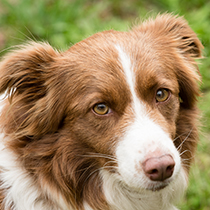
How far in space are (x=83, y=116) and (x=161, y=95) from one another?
83 centimetres

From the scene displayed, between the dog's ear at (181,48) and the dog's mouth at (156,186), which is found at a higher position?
the dog's ear at (181,48)

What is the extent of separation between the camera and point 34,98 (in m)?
3.88

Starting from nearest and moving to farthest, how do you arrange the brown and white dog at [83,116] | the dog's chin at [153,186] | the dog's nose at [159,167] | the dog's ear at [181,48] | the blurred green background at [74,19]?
the dog's nose at [159,167] < the dog's chin at [153,186] < the brown and white dog at [83,116] < the dog's ear at [181,48] < the blurred green background at [74,19]

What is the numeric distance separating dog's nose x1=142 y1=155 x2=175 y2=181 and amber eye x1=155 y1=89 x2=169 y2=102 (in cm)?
72

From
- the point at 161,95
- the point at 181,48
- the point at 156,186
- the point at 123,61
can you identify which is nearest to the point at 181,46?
the point at 181,48

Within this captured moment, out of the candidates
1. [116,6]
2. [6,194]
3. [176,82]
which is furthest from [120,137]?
[116,6]

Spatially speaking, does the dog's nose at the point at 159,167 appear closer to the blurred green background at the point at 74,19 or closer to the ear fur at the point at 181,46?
the ear fur at the point at 181,46

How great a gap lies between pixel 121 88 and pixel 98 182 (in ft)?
3.45

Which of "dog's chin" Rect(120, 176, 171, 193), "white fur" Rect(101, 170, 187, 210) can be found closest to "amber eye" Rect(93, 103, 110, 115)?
"white fur" Rect(101, 170, 187, 210)

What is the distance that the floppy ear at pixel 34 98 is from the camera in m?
3.79

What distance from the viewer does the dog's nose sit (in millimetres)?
3248

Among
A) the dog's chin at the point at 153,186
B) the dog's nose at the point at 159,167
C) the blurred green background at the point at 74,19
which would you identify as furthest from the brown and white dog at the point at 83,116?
the blurred green background at the point at 74,19

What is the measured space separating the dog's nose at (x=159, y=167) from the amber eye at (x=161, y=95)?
0.72m

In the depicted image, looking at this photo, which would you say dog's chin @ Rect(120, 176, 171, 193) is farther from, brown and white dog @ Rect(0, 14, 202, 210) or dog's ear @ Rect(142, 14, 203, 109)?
dog's ear @ Rect(142, 14, 203, 109)
